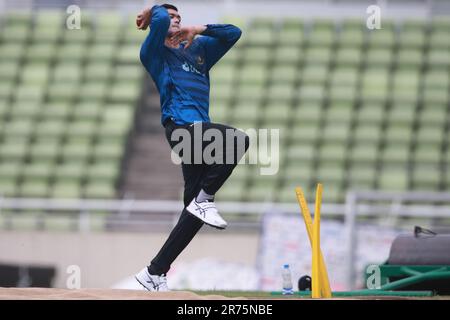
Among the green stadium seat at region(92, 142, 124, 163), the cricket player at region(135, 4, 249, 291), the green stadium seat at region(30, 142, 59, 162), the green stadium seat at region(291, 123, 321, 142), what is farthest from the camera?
the green stadium seat at region(291, 123, 321, 142)

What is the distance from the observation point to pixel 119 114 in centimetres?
1898

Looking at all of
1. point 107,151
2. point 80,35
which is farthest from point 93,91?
point 107,151

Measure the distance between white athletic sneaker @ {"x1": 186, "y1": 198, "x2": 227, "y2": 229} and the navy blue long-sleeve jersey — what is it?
1.80 feet

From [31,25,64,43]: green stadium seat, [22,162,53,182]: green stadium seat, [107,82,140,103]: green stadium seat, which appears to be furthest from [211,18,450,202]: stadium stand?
[31,25,64,43]: green stadium seat

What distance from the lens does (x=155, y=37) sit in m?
7.99

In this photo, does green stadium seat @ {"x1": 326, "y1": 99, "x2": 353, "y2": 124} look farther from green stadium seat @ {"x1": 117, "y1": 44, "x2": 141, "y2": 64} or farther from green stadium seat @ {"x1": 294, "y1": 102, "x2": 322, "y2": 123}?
green stadium seat @ {"x1": 117, "y1": 44, "x2": 141, "y2": 64}

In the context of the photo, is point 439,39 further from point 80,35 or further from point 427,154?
point 80,35

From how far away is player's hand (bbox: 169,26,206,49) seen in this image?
8055mm

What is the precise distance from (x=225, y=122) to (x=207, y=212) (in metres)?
10.6

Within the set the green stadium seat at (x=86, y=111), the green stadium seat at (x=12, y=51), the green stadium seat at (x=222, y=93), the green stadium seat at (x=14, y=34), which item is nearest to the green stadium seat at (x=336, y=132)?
the green stadium seat at (x=222, y=93)

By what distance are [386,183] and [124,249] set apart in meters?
4.26

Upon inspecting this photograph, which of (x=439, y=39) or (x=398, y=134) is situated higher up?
(x=439, y=39)
